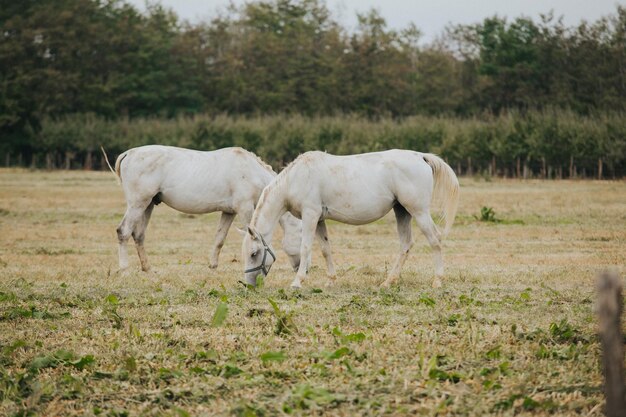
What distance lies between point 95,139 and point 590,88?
35412mm

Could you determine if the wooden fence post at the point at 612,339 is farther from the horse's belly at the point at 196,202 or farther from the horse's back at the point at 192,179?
the horse's belly at the point at 196,202

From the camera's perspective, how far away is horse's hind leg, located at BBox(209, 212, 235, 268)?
15.6m

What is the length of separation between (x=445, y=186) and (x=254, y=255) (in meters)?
3.10

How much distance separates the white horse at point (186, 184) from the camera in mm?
15461

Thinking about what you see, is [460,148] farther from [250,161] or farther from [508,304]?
[508,304]

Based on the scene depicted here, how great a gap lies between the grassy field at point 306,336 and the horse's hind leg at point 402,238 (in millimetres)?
227

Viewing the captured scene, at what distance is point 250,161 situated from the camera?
51.6 feet

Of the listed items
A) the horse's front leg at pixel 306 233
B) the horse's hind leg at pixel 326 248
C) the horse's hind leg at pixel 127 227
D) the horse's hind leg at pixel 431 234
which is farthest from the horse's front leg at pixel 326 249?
the horse's hind leg at pixel 127 227

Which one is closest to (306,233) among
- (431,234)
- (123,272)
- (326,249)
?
(326,249)

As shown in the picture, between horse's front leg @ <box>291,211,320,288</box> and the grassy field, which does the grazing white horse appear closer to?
horse's front leg @ <box>291,211,320,288</box>

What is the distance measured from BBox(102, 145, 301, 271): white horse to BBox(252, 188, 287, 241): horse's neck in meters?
2.09

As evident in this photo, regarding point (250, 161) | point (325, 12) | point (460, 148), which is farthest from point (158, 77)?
point (250, 161)

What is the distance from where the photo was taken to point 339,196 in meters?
13.3

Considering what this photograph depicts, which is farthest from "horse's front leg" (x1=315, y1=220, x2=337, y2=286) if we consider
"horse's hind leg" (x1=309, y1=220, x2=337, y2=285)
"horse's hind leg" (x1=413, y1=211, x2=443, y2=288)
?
"horse's hind leg" (x1=413, y1=211, x2=443, y2=288)
